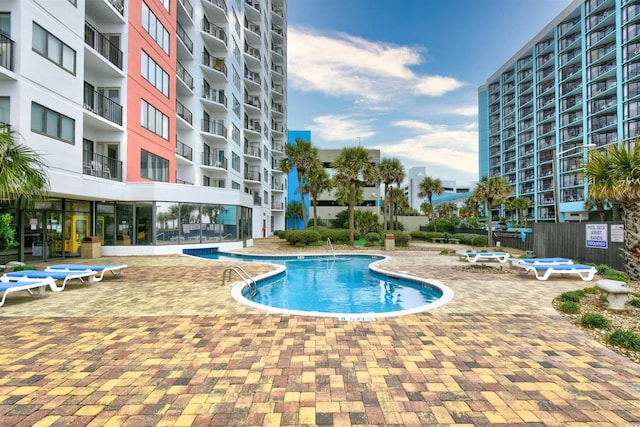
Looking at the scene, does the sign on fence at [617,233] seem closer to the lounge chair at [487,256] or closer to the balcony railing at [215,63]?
the lounge chair at [487,256]

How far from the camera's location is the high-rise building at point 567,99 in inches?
1551

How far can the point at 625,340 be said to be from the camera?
15.0 ft

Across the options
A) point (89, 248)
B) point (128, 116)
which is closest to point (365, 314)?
point (89, 248)

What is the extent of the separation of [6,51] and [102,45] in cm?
629

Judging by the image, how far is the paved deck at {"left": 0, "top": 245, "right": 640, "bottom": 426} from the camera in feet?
9.68

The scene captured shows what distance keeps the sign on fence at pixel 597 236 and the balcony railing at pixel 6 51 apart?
2260cm

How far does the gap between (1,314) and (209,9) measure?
90.6 ft

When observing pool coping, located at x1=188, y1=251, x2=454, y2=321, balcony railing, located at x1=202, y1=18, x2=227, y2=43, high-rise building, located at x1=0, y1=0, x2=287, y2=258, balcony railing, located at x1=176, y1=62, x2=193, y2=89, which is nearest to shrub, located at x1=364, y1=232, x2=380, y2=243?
high-rise building, located at x1=0, y1=0, x2=287, y2=258

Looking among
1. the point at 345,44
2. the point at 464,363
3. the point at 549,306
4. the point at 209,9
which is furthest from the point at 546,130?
the point at 464,363

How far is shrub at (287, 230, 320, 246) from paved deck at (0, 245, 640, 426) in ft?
55.7

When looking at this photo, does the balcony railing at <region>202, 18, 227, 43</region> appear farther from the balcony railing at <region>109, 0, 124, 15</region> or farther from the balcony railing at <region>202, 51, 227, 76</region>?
the balcony railing at <region>109, 0, 124, 15</region>

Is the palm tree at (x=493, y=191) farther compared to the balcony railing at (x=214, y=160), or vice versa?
the balcony railing at (x=214, y=160)

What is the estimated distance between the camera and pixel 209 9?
2589 centimetres

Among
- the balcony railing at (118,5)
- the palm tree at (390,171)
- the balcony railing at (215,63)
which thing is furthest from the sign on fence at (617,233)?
the balcony railing at (215,63)
